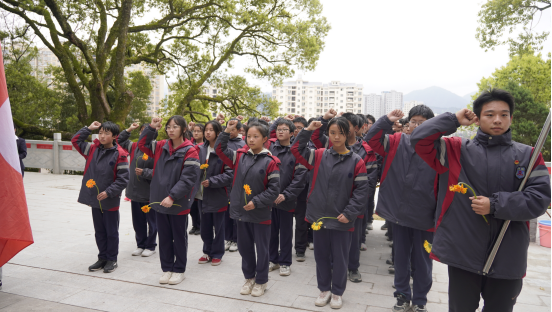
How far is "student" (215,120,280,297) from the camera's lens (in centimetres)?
376

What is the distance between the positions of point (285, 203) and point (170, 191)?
1.47 m

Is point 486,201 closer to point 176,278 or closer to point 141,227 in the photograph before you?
point 176,278

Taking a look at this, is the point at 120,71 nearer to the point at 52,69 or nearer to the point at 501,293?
the point at 52,69

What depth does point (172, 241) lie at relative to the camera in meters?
4.16

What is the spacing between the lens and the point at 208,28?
1703 centimetres

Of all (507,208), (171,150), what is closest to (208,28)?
(171,150)

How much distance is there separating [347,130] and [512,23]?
1339 cm

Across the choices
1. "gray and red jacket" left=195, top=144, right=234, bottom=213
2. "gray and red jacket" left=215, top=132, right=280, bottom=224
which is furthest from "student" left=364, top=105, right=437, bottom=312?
"gray and red jacket" left=195, top=144, right=234, bottom=213

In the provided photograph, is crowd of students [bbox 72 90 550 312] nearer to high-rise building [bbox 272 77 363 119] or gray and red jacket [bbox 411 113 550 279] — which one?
gray and red jacket [bbox 411 113 550 279]

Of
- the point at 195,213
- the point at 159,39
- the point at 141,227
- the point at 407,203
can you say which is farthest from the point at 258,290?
the point at 159,39

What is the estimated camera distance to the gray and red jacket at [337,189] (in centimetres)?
343

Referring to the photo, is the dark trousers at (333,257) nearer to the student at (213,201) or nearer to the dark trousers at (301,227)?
the dark trousers at (301,227)

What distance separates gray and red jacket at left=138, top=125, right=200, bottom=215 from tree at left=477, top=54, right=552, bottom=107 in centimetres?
2638

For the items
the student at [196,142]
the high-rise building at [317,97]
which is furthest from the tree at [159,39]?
the high-rise building at [317,97]
